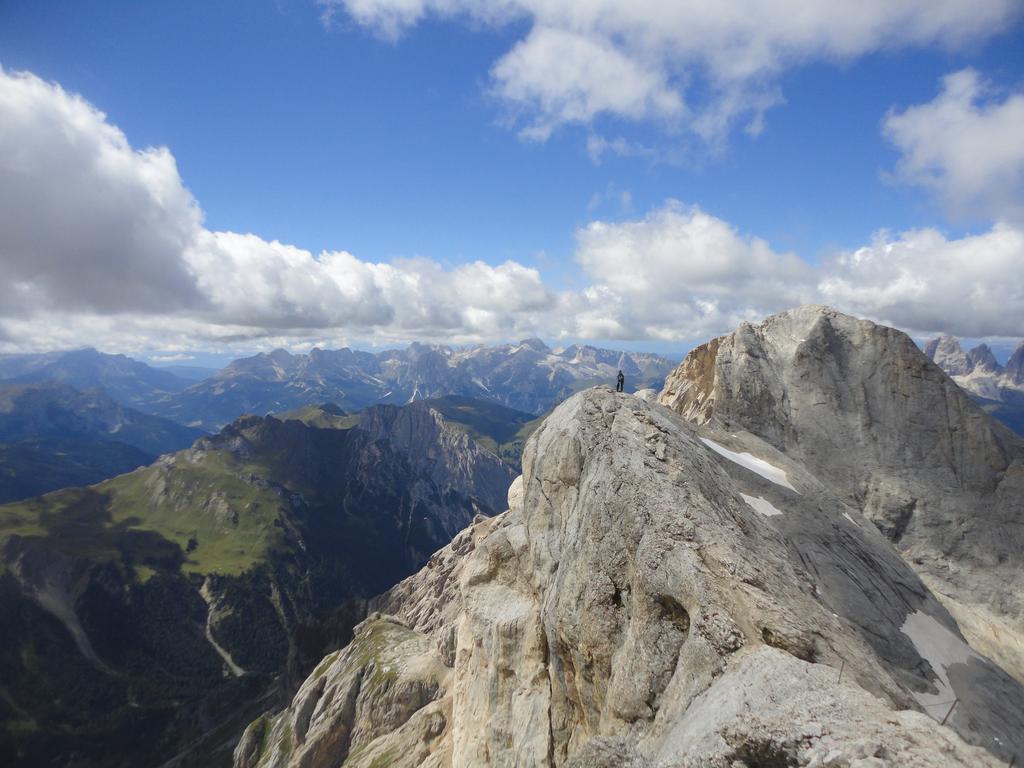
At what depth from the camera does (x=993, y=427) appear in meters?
51.2

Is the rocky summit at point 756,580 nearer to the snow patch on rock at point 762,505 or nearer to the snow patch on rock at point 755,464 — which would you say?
the snow patch on rock at point 762,505

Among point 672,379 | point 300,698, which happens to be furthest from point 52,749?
point 672,379

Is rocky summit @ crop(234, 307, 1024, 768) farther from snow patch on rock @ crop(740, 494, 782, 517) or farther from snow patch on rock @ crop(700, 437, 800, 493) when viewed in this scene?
snow patch on rock @ crop(700, 437, 800, 493)

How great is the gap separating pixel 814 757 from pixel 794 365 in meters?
55.0

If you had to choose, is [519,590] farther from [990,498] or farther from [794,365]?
[990,498]

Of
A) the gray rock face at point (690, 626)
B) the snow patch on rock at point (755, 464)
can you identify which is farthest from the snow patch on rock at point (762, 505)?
the snow patch on rock at point (755, 464)

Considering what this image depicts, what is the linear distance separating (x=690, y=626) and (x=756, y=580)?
2.67m

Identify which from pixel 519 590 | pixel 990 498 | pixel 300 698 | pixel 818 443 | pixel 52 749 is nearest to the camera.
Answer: pixel 519 590

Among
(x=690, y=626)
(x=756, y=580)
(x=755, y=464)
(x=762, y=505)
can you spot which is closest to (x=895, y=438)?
(x=755, y=464)

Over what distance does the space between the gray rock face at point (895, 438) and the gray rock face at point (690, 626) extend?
1199 cm

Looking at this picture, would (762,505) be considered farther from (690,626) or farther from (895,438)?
(895,438)

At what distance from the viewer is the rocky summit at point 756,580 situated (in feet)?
40.4

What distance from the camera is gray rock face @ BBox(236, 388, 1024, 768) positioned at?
36.5ft

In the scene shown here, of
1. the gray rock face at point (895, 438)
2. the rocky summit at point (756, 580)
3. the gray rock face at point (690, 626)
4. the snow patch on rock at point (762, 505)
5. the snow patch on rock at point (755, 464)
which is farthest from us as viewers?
the gray rock face at point (895, 438)
